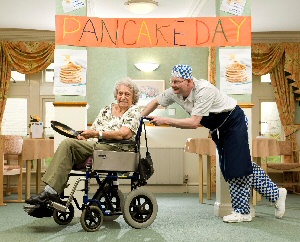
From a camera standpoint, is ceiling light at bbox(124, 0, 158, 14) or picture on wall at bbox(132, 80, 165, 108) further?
picture on wall at bbox(132, 80, 165, 108)

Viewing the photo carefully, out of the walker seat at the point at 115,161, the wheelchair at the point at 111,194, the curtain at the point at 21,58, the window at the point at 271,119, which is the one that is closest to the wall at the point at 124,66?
the curtain at the point at 21,58

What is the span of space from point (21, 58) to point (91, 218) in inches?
193

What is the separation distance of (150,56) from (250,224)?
4323mm

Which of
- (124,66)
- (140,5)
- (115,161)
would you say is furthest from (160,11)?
(115,161)

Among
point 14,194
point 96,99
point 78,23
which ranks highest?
point 78,23

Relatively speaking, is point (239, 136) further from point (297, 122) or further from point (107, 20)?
point (297, 122)

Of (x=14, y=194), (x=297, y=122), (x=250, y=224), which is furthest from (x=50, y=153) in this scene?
(x=297, y=122)

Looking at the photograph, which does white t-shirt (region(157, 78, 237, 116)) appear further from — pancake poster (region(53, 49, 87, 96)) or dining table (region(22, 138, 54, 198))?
dining table (region(22, 138, 54, 198))

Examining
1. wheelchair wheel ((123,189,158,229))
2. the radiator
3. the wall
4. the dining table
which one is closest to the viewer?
wheelchair wheel ((123,189,158,229))

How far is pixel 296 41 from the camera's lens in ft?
26.7

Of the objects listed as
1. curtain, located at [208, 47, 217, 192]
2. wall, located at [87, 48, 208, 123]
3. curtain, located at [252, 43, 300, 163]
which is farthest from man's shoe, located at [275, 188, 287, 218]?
curtain, located at [252, 43, 300, 163]

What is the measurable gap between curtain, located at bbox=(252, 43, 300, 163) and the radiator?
1.95m

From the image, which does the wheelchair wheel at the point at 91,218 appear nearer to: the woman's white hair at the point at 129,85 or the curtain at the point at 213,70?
the woman's white hair at the point at 129,85

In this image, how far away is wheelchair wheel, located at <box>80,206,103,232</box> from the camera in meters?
3.37
